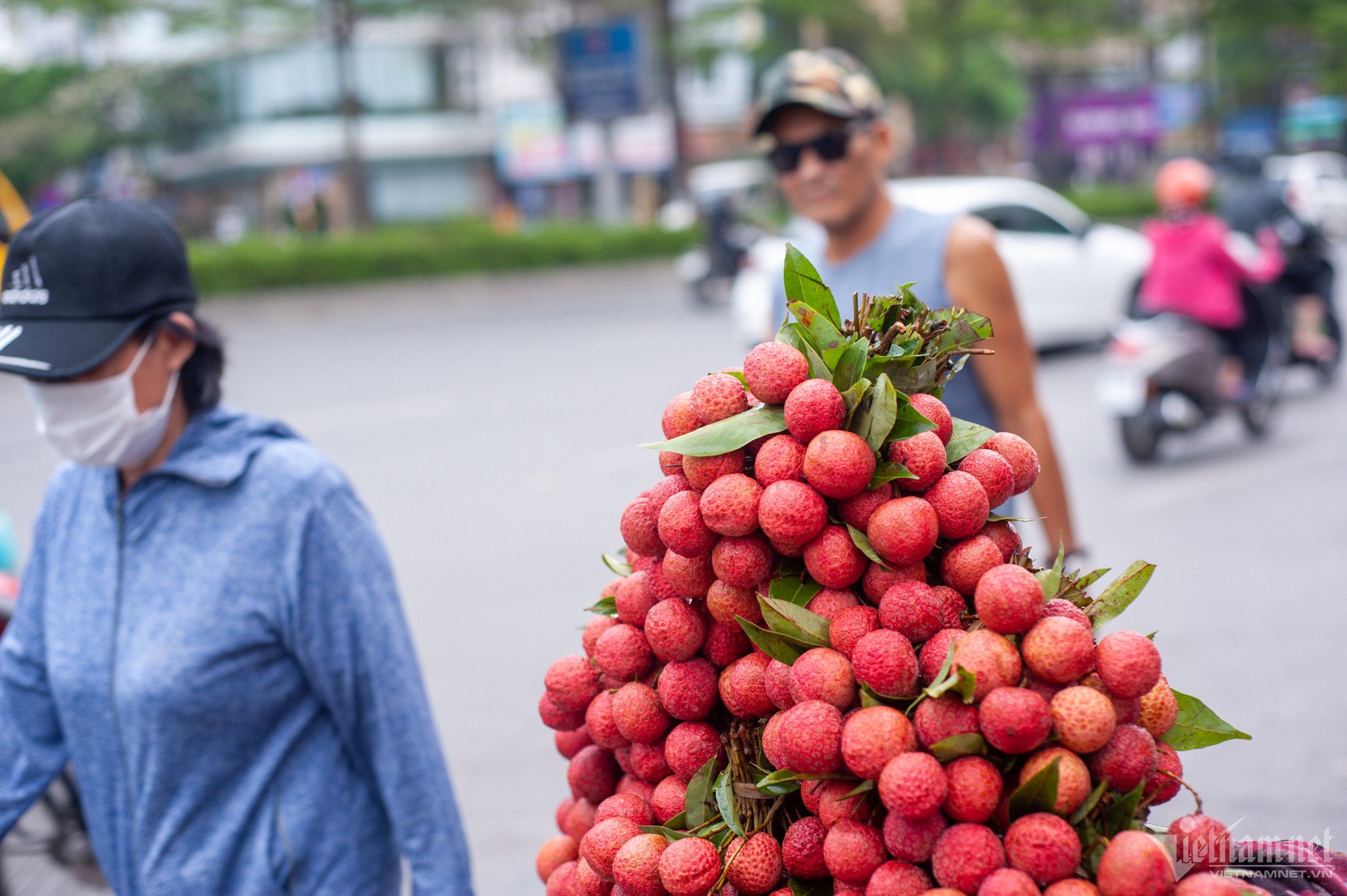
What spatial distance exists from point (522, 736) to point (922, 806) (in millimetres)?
3526

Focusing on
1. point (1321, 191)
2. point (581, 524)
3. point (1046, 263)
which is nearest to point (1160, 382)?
point (581, 524)

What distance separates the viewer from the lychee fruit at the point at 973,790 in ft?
3.69

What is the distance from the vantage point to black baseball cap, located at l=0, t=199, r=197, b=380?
188cm

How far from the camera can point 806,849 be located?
1233mm

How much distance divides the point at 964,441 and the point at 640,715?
0.48m

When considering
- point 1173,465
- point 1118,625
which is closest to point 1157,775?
point 1118,625

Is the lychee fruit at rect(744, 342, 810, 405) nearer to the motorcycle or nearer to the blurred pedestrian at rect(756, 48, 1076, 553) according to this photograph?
the blurred pedestrian at rect(756, 48, 1076, 553)

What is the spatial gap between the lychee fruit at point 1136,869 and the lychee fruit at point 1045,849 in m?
0.03

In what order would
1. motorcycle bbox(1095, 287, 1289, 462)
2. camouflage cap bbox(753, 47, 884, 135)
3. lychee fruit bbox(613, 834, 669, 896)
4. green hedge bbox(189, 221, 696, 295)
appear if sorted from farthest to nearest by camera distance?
1. green hedge bbox(189, 221, 696, 295)
2. motorcycle bbox(1095, 287, 1289, 462)
3. camouflage cap bbox(753, 47, 884, 135)
4. lychee fruit bbox(613, 834, 669, 896)

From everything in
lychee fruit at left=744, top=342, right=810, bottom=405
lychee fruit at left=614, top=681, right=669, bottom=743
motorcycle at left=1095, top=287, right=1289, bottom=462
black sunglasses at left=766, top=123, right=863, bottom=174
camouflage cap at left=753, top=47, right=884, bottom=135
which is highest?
camouflage cap at left=753, top=47, right=884, bottom=135

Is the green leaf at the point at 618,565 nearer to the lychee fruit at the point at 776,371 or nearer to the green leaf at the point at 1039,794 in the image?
the lychee fruit at the point at 776,371

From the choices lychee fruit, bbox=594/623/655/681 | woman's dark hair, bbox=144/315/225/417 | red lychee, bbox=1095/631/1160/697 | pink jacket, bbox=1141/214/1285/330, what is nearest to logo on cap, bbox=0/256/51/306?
woman's dark hair, bbox=144/315/225/417

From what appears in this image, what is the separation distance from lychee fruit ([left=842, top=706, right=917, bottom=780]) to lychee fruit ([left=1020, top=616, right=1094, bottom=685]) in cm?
14

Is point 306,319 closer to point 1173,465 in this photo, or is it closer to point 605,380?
point 605,380
